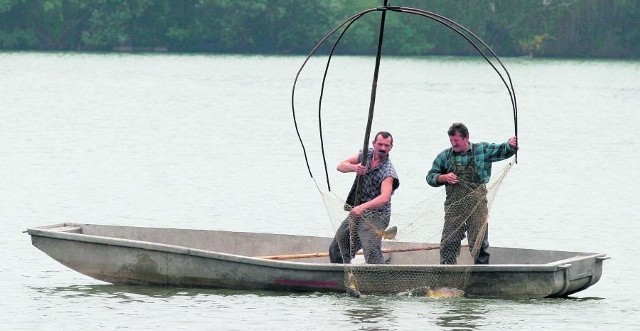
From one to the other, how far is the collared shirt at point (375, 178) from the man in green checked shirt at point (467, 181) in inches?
14.1

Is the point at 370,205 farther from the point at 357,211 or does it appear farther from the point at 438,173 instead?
the point at 438,173

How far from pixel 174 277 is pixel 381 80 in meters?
59.4

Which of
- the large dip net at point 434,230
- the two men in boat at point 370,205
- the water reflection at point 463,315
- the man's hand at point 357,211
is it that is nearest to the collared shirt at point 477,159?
the large dip net at point 434,230

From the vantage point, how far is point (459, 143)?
15367 millimetres

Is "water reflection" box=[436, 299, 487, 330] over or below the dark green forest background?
below

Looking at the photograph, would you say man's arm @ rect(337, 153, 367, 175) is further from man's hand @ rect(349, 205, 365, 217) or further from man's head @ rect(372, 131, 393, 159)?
man's hand @ rect(349, 205, 365, 217)

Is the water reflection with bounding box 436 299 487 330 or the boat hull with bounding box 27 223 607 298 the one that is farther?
the boat hull with bounding box 27 223 607 298

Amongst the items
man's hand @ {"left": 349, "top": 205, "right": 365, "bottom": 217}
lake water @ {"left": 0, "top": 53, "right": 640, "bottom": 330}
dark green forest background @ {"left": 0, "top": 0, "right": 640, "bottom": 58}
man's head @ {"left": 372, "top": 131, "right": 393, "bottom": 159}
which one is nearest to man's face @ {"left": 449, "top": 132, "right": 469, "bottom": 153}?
man's head @ {"left": 372, "top": 131, "right": 393, "bottom": 159}

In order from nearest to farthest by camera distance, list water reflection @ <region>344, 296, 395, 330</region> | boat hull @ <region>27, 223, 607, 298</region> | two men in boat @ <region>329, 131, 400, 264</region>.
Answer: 1. water reflection @ <region>344, 296, 395, 330</region>
2. boat hull @ <region>27, 223, 607, 298</region>
3. two men in boat @ <region>329, 131, 400, 264</region>

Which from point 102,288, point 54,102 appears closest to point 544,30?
point 54,102

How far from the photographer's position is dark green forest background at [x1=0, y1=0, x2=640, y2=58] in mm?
100562

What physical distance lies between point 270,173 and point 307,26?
239 ft

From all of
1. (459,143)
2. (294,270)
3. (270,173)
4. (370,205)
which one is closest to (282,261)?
(294,270)

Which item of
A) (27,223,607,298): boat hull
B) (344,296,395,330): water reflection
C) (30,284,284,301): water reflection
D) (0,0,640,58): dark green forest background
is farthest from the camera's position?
(0,0,640,58): dark green forest background
